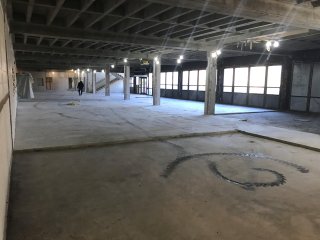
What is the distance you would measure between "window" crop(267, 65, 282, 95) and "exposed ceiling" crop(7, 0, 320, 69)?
199 cm

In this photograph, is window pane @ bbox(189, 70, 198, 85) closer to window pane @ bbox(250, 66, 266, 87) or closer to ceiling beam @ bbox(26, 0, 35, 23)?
window pane @ bbox(250, 66, 266, 87)

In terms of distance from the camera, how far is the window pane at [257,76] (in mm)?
15066

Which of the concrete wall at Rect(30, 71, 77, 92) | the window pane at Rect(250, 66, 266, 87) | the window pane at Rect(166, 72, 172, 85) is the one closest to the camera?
the window pane at Rect(250, 66, 266, 87)

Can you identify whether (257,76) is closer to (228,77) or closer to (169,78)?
(228,77)

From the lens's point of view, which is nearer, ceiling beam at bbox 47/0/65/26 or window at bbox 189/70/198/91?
ceiling beam at bbox 47/0/65/26

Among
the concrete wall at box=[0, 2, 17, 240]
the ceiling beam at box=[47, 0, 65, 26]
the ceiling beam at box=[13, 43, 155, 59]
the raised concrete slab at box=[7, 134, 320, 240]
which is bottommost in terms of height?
the raised concrete slab at box=[7, 134, 320, 240]

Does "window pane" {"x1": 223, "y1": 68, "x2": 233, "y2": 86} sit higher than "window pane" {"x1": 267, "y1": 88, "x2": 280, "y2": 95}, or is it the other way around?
"window pane" {"x1": 223, "y1": 68, "x2": 233, "y2": 86}

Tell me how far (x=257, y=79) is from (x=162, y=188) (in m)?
13.6

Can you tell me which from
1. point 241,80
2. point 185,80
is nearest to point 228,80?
point 241,80

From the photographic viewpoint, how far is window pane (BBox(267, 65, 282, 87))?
14.4 metres

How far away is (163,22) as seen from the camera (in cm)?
735

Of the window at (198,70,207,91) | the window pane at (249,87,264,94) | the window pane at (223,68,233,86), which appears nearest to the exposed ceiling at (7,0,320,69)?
the window pane at (249,87,264,94)

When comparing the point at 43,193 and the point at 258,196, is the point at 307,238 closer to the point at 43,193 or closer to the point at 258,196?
the point at 258,196

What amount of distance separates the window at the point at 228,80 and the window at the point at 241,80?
1.40 feet
